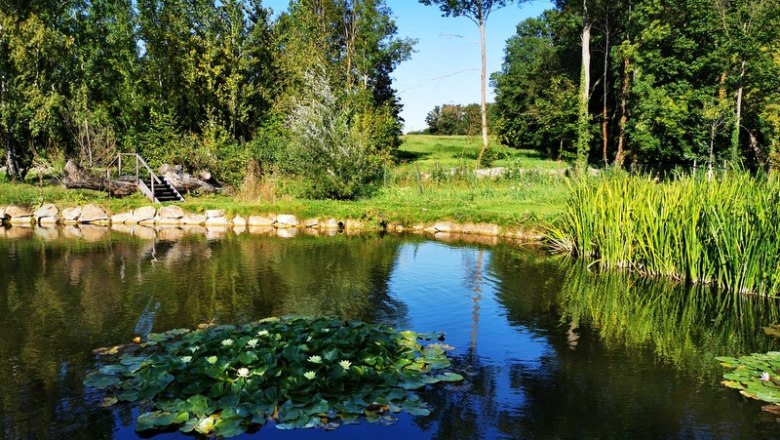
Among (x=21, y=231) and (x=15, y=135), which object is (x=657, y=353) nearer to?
(x=21, y=231)

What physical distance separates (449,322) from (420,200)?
1034 cm

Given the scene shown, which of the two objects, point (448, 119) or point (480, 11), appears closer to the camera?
point (480, 11)

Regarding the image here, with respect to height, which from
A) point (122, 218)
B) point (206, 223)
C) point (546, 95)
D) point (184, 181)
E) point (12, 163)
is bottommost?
point (206, 223)

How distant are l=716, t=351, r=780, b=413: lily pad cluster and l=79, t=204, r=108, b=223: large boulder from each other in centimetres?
1619

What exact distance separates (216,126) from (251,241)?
36.4 feet

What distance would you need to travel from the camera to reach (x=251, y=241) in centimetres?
1360

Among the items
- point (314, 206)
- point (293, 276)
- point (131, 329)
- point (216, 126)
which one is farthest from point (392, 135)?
point (131, 329)

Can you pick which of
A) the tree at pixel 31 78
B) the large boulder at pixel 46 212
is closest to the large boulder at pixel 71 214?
the large boulder at pixel 46 212

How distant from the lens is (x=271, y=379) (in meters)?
4.79

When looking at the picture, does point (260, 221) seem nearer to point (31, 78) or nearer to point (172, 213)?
point (172, 213)

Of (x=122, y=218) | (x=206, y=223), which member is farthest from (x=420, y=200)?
(x=122, y=218)

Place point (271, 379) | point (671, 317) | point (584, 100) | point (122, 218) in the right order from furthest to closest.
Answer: point (584, 100), point (122, 218), point (671, 317), point (271, 379)

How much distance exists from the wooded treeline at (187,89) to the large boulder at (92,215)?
3148mm

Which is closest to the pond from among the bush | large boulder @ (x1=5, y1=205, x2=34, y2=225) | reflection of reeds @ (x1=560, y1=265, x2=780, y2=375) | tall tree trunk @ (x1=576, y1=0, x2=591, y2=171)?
reflection of reeds @ (x1=560, y1=265, x2=780, y2=375)
